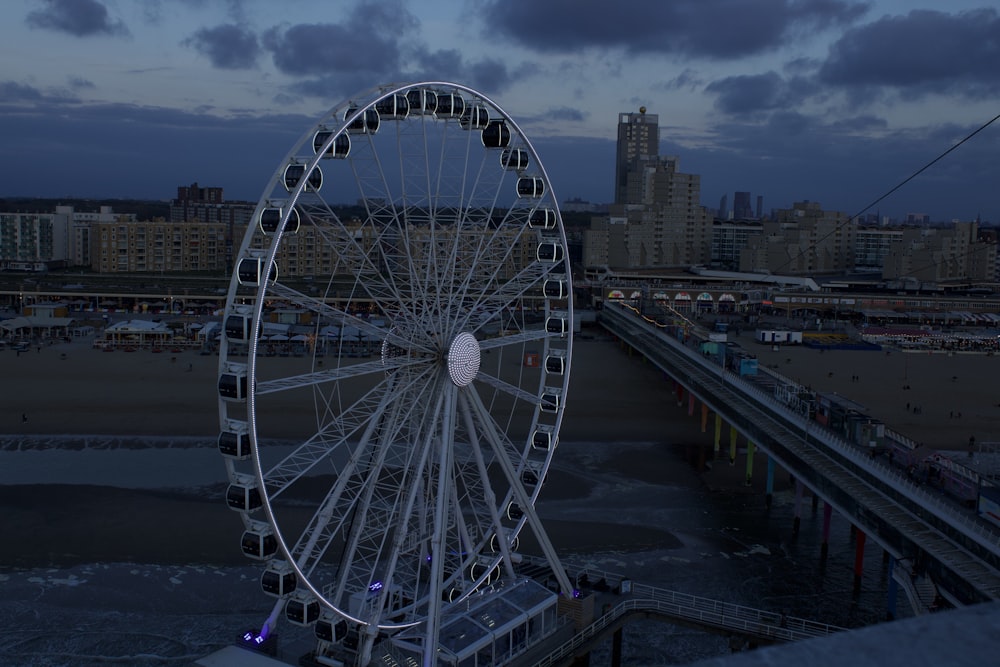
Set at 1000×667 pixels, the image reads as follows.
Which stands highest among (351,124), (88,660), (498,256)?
(351,124)

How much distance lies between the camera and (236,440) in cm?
938

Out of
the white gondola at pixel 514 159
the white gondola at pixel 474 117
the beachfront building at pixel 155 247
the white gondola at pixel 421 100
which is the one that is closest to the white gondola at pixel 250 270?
the white gondola at pixel 421 100

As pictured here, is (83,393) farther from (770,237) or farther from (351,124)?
(770,237)

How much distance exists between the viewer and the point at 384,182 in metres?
11.6

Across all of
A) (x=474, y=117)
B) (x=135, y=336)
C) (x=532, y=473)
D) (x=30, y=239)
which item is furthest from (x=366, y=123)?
(x=30, y=239)

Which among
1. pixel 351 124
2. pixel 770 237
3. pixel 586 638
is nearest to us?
pixel 351 124

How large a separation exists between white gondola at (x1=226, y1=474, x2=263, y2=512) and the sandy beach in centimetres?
646

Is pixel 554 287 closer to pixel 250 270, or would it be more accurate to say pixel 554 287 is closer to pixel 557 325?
pixel 557 325

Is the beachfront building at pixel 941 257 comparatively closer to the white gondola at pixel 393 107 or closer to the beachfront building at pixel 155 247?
the beachfront building at pixel 155 247

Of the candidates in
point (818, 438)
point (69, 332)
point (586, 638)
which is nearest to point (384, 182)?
point (586, 638)

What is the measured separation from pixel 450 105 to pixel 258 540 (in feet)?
18.6

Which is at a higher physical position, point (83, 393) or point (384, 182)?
point (384, 182)

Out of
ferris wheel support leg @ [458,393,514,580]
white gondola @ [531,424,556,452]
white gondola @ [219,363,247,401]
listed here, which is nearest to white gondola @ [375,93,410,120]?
ferris wheel support leg @ [458,393,514,580]

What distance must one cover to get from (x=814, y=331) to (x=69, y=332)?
30850 millimetres
